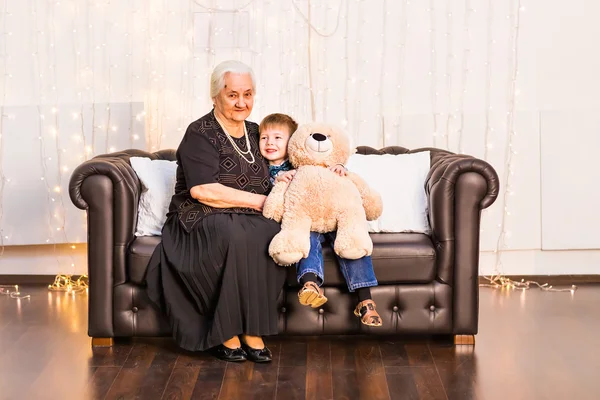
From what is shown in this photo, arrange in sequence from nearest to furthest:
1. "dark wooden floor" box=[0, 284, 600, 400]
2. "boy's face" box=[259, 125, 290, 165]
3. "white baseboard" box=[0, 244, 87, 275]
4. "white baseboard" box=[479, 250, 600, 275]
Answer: "dark wooden floor" box=[0, 284, 600, 400] → "boy's face" box=[259, 125, 290, 165] → "white baseboard" box=[479, 250, 600, 275] → "white baseboard" box=[0, 244, 87, 275]

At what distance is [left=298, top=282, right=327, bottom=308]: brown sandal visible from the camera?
2.93 m

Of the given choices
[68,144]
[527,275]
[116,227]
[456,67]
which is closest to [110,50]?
[68,144]

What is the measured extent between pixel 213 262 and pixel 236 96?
662 mm

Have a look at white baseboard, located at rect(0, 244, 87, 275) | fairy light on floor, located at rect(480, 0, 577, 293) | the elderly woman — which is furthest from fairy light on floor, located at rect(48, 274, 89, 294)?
fairy light on floor, located at rect(480, 0, 577, 293)

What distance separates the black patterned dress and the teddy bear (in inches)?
3.4

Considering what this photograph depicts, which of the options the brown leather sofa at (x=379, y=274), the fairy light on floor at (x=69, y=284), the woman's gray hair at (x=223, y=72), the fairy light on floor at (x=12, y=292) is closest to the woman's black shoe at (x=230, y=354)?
the brown leather sofa at (x=379, y=274)

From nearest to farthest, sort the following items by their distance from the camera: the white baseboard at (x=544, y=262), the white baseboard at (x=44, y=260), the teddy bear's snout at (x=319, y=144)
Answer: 1. the teddy bear's snout at (x=319, y=144)
2. the white baseboard at (x=544, y=262)
3. the white baseboard at (x=44, y=260)

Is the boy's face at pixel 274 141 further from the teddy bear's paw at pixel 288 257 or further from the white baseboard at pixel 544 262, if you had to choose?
the white baseboard at pixel 544 262

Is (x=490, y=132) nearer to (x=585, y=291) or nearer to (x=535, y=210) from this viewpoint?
(x=535, y=210)

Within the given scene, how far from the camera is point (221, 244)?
306 cm

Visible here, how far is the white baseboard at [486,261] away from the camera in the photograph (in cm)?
442

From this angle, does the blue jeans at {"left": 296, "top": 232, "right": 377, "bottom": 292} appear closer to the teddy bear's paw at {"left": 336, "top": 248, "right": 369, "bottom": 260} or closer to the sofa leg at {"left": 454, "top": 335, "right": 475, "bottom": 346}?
the teddy bear's paw at {"left": 336, "top": 248, "right": 369, "bottom": 260}

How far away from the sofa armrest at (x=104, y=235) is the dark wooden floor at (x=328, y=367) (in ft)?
0.51

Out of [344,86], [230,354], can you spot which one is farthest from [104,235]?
[344,86]
